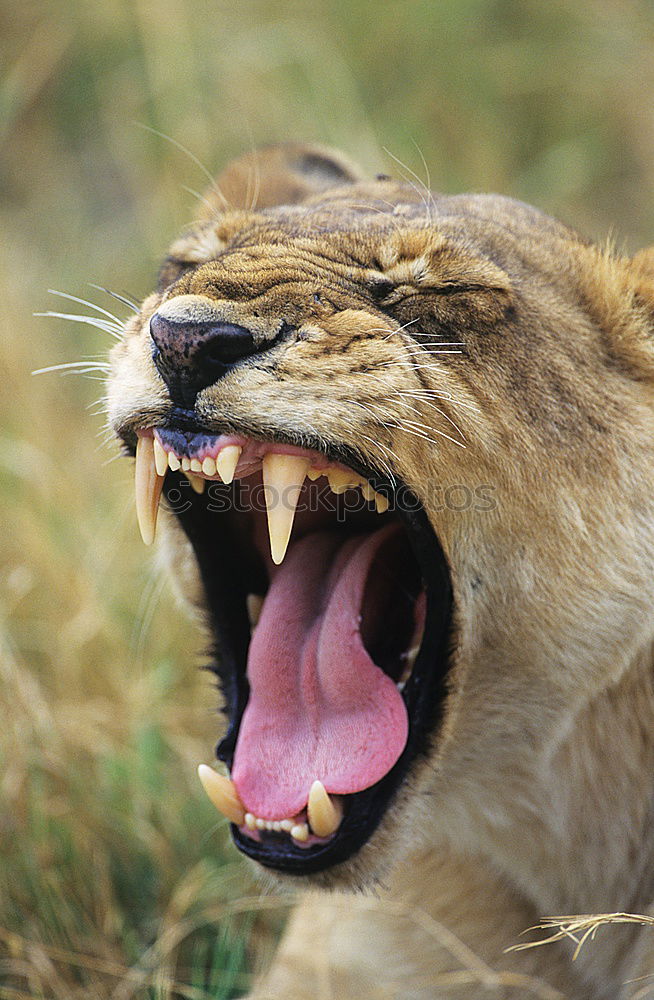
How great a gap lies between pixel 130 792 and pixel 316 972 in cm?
70

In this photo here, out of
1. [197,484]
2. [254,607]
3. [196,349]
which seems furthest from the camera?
[254,607]

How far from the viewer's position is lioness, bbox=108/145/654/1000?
1.87 m

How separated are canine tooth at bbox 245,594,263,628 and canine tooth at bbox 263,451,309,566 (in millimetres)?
604

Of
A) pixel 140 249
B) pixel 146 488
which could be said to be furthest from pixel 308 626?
pixel 140 249

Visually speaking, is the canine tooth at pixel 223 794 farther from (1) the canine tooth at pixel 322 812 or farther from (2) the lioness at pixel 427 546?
(1) the canine tooth at pixel 322 812

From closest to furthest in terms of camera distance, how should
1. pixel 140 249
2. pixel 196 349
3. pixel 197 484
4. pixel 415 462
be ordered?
pixel 196 349 < pixel 415 462 < pixel 197 484 < pixel 140 249

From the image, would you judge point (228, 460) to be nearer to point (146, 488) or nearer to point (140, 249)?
point (146, 488)

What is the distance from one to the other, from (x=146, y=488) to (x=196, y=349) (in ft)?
1.02

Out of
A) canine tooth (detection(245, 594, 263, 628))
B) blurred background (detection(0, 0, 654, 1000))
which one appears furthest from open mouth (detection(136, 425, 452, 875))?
blurred background (detection(0, 0, 654, 1000))

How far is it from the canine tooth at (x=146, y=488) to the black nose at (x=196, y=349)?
0.59ft

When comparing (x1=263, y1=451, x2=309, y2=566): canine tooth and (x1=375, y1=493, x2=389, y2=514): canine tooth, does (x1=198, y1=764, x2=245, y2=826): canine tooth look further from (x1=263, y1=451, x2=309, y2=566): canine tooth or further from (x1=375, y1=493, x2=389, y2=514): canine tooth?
(x1=375, y1=493, x2=389, y2=514): canine tooth

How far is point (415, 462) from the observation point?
190 cm

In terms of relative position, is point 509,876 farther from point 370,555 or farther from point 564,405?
point 564,405

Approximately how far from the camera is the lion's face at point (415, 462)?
1849 mm
